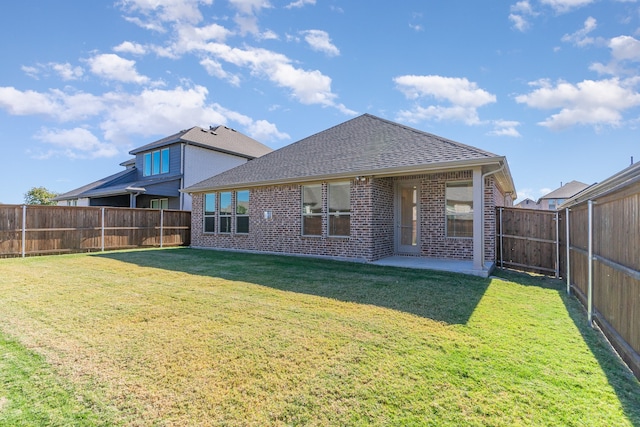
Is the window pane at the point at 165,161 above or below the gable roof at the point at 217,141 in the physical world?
below

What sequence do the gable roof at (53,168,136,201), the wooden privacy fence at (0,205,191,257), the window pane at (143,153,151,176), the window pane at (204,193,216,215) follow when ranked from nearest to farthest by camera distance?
the wooden privacy fence at (0,205,191,257) < the window pane at (204,193,216,215) < the window pane at (143,153,151,176) < the gable roof at (53,168,136,201)

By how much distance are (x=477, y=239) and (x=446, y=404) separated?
6112 millimetres

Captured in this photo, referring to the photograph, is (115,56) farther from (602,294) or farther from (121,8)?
(602,294)

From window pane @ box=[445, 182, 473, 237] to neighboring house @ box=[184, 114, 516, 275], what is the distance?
29mm

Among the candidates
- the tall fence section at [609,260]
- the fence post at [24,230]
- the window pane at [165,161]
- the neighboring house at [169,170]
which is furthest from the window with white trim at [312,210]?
the window pane at [165,161]

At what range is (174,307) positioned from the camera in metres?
4.89

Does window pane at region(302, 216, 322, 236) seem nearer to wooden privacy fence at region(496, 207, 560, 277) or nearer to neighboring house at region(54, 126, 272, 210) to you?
wooden privacy fence at region(496, 207, 560, 277)

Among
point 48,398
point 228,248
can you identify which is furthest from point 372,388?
point 228,248

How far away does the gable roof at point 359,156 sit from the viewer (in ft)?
27.4

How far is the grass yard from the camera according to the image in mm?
2297

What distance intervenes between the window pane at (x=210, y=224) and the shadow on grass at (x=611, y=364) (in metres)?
12.4

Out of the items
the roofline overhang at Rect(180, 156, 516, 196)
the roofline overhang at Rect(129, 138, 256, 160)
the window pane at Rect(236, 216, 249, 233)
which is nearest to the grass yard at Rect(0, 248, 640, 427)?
the roofline overhang at Rect(180, 156, 516, 196)

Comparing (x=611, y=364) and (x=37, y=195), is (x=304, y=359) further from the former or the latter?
(x=37, y=195)

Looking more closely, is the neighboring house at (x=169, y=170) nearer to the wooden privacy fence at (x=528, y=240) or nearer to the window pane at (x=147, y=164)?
the window pane at (x=147, y=164)
